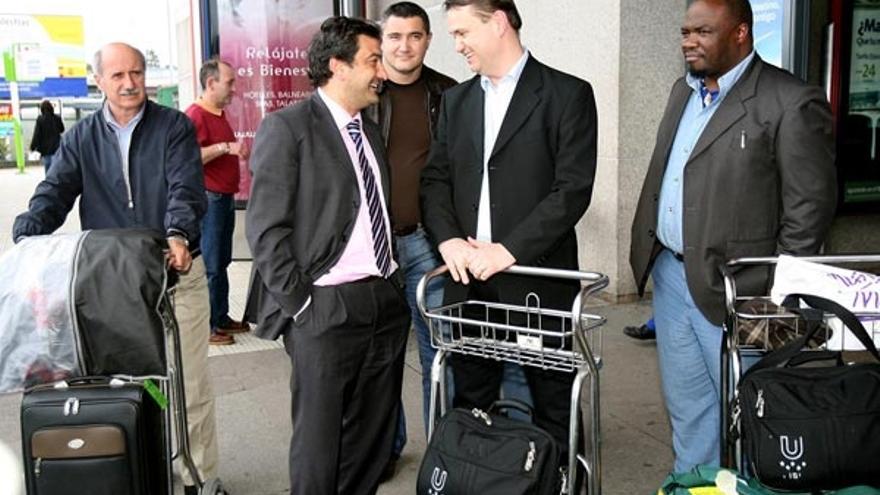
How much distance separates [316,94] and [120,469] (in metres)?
1.36

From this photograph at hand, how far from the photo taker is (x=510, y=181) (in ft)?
10.2

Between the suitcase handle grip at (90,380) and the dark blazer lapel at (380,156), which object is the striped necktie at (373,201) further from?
the suitcase handle grip at (90,380)

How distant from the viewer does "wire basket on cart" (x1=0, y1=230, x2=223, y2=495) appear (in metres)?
2.77

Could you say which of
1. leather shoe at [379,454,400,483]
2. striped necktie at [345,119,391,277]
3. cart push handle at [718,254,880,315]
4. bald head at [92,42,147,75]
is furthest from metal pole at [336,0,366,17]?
cart push handle at [718,254,880,315]

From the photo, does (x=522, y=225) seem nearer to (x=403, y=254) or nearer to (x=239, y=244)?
(x=403, y=254)

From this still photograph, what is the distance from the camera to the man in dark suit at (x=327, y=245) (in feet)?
9.38

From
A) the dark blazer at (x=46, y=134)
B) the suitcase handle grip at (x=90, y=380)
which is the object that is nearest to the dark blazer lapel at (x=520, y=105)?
the suitcase handle grip at (x=90, y=380)

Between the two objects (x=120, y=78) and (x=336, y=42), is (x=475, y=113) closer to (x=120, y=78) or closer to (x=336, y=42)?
(x=336, y=42)

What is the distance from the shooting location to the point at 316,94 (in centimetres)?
300

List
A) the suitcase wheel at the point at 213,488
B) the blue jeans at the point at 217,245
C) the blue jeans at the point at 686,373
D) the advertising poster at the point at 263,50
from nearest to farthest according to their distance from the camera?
the blue jeans at the point at 686,373 < the suitcase wheel at the point at 213,488 < the blue jeans at the point at 217,245 < the advertising poster at the point at 263,50

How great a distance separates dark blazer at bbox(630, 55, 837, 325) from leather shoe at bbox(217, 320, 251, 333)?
4.19 meters

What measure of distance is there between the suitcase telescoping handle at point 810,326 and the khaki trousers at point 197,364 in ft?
7.22

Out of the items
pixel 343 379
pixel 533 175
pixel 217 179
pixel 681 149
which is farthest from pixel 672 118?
pixel 217 179

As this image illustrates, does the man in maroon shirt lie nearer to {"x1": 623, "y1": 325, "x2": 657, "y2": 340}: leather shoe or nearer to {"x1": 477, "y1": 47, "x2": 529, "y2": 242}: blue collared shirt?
{"x1": 623, "y1": 325, "x2": 657, "y2": 340}: leather shoe
